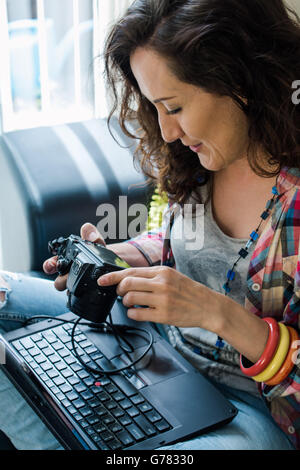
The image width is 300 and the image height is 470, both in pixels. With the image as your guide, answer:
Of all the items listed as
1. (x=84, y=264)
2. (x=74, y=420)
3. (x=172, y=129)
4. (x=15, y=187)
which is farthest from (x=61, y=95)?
(x=74, y=420)

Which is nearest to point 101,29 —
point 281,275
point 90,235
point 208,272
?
point 90,235

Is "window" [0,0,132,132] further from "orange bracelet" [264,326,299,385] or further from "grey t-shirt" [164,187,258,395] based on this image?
"orange bracelet" [264,326,299,385]

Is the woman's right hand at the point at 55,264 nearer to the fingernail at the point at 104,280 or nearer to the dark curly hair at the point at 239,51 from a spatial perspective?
the fingernail at the point at 104,280

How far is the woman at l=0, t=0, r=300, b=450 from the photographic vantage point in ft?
2.90

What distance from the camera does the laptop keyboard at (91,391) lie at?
833mm

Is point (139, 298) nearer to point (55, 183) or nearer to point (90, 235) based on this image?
point (90, 235)

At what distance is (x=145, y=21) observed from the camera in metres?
0.94

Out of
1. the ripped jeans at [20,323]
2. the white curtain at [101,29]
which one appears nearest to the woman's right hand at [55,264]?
the ripped jeans at [20,323]

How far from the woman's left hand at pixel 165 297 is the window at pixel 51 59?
124 cm

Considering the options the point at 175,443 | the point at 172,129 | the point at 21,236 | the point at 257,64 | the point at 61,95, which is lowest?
the point at 21,236

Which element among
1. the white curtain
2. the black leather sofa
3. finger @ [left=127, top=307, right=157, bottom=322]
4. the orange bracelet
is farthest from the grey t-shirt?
the white curtain

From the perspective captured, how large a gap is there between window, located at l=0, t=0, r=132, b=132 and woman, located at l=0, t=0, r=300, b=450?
3.42 feet
